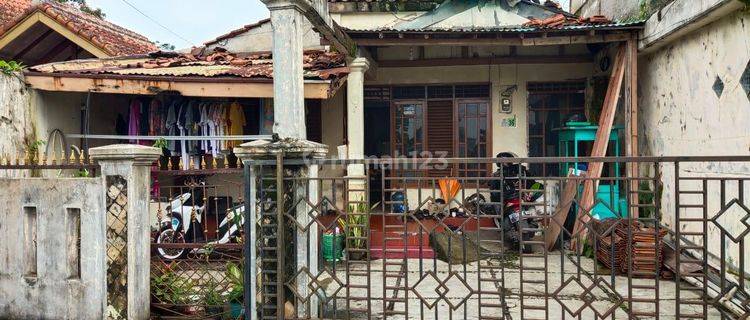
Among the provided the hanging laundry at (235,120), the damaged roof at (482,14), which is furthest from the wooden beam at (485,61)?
the hanging laundry at (235,120)

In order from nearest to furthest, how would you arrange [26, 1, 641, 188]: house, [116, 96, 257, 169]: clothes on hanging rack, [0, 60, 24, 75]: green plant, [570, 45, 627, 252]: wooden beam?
[0, 60, 24, 75]: green plant, [570, 45, 627, 252]: wooden beam, [116, 96, 257, 169]: clothes on hanging rack, [26, 1, 641, 188]: house

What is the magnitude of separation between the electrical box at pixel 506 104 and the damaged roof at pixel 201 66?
9.04ft

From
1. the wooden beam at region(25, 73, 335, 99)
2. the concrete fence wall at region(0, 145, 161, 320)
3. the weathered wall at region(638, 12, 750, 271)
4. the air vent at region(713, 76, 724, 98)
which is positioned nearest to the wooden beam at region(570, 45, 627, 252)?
the weathered wall at region(638, 12, 750, 271)

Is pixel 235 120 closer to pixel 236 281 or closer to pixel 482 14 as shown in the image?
pixel 236 281

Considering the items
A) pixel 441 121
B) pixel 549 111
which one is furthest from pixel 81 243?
pixel 549 111

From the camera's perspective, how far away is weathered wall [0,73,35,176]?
5.95 meters

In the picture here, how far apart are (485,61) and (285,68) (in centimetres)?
474

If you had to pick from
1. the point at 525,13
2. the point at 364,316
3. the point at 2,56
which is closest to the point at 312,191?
the point at 364,316

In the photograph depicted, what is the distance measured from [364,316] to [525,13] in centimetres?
610

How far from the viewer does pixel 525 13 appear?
7.91m

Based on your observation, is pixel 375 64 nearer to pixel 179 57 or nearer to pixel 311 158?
pixel 179 57

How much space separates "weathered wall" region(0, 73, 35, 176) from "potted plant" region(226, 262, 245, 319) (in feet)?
12.9

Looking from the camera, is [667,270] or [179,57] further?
[179,57]

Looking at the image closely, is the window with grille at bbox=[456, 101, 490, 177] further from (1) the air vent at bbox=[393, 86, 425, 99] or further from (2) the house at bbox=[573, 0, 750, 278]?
(2) the house at bbox=[573, 0, 750, 278]
